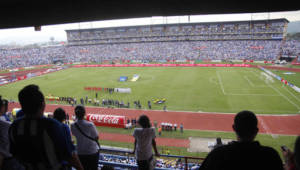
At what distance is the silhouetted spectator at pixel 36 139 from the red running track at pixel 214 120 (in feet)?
54.9

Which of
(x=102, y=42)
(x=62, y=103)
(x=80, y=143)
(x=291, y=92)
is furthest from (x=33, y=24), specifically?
(x=102, y=42)

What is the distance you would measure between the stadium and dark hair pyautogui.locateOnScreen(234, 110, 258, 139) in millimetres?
2972

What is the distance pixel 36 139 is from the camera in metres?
2.55

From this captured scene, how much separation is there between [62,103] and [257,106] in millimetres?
24777

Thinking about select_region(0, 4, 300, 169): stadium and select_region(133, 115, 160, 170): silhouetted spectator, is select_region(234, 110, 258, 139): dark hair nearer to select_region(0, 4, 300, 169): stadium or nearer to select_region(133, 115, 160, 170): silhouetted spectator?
select_region(133, 115, 160, 170): silhouetted spectator

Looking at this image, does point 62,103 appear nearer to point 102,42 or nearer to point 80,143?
point 80,143

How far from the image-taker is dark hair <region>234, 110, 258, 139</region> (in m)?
2.52

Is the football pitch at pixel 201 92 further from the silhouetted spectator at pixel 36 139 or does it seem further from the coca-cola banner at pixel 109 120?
the silhouetted spectator at pixel 36 139

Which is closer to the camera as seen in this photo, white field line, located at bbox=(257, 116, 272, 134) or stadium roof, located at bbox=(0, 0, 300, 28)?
stadium roof, located at bbox=(0, 0, 300, 28)

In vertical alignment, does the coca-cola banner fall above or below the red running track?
above

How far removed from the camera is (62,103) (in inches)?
1057

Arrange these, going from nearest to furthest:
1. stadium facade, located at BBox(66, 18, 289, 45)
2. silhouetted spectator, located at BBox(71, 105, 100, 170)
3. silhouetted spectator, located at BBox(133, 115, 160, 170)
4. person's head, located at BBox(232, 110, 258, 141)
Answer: person's head, located at BBox(232, 110, 258, 141) → silhouetted spectator, located at BBox(71, 105, 100, 170) → silhouetted spectator, located at BBox(133, 115, 160, 170) → stadium facade, located at BBox(66, 18, 289, 45)

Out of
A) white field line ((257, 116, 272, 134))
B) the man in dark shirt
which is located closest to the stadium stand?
white field line ((257, 116, 272, 134))

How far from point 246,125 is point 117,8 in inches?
186
